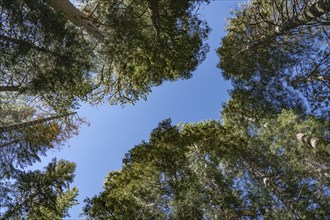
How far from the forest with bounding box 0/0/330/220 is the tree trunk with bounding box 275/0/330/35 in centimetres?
4

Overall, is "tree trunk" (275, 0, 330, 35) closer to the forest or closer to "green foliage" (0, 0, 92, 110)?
the forest

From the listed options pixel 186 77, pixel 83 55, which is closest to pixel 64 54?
pixel 83 55

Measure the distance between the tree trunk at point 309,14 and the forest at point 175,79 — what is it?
0.04 meters

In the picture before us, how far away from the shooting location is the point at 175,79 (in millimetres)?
14422

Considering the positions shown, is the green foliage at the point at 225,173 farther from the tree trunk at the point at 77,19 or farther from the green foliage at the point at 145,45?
the tree trunk at the point at 77,19

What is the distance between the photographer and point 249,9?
1366 cm

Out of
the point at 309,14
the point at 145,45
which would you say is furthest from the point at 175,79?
the point at 309,14

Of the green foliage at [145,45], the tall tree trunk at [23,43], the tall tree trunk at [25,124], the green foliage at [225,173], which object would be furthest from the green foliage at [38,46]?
the green foliage at [225,173]

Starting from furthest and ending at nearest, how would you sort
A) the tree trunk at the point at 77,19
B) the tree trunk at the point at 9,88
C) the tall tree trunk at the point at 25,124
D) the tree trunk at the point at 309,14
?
1. the tall tree trunk at the point at 25,124
2. the tree trunk at the point at 9,88
3. the tree trunk at the point at 77,19
4. the tree trunk at the point at 309,14

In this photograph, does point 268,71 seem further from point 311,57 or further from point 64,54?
point 64,54

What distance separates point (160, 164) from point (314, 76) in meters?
7.36

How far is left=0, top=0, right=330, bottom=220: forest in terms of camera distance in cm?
927

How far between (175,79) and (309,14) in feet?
21.5

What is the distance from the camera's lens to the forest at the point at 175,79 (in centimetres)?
927
